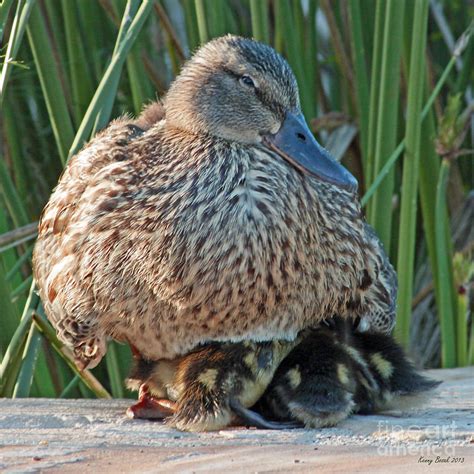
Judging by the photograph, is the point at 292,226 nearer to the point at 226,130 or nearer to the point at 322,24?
the point at 226,130

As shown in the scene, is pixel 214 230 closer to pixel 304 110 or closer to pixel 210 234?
pixel 210 234

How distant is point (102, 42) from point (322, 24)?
1929mm

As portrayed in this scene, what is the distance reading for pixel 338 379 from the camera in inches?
108

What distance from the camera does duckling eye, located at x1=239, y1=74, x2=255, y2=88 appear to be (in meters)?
3.02

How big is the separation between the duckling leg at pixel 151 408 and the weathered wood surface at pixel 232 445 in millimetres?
45

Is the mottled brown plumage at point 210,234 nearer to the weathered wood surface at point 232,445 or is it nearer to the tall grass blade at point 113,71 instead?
the tall grass blade at point 113,71

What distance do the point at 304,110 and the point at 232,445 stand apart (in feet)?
5.48

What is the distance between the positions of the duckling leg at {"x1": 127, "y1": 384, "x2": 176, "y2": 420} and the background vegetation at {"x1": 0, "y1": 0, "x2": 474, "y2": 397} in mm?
392

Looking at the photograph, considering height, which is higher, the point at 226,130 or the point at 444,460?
the point at 226,130


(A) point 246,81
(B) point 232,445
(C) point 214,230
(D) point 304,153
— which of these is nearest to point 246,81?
(A) point 246,81

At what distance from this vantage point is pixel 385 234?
3.52m

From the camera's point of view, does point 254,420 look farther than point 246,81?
No

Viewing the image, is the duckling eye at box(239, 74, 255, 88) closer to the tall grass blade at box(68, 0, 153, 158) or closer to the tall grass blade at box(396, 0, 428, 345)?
the tall grass blade at box(68, 0, 153, 158)

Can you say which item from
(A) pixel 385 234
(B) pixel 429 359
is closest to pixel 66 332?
(A) pixel 385 234
